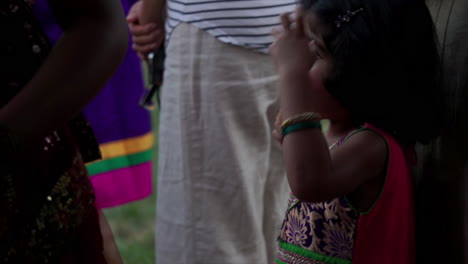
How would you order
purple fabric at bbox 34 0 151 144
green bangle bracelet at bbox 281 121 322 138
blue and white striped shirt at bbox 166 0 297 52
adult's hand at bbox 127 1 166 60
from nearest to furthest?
green bangle bracelet at bbox 281 121 322 138, blue and white striped shirt at bbox 166 0 297 52, adult's hand at bbox 127 1 166 60, purple fabric at bbox 34 0 151 144

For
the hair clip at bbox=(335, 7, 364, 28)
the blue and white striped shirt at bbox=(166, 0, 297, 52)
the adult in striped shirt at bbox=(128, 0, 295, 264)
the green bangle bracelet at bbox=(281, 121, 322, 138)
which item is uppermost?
the hair clip at bbox=(335, 7, 364, 28)

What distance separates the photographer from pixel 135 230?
366cm

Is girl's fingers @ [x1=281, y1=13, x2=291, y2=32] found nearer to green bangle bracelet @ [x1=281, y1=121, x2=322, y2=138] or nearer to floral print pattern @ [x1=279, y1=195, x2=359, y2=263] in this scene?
green bangle bracelet @ [x1=281, y1=121, x2=322, y2=138]

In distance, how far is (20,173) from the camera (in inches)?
37.8

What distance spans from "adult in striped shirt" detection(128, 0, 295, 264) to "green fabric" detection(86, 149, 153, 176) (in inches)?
28.3

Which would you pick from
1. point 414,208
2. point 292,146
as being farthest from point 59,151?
point 414,208

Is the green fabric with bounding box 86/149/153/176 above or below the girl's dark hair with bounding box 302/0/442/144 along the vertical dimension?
below

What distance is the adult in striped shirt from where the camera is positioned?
1821 millimetres

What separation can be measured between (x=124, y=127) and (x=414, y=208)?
1.56 m

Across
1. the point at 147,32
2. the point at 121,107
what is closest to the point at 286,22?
the point at 147,32

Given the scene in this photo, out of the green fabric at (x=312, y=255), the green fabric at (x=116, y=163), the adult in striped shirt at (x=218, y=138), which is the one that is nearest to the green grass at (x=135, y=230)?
the green fabric at (x=116, y=163)

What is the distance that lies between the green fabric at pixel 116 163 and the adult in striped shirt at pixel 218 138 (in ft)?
2.36

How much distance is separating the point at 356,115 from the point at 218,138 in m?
0.65

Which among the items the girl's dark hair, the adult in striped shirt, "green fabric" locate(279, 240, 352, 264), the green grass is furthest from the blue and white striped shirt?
the green grass
